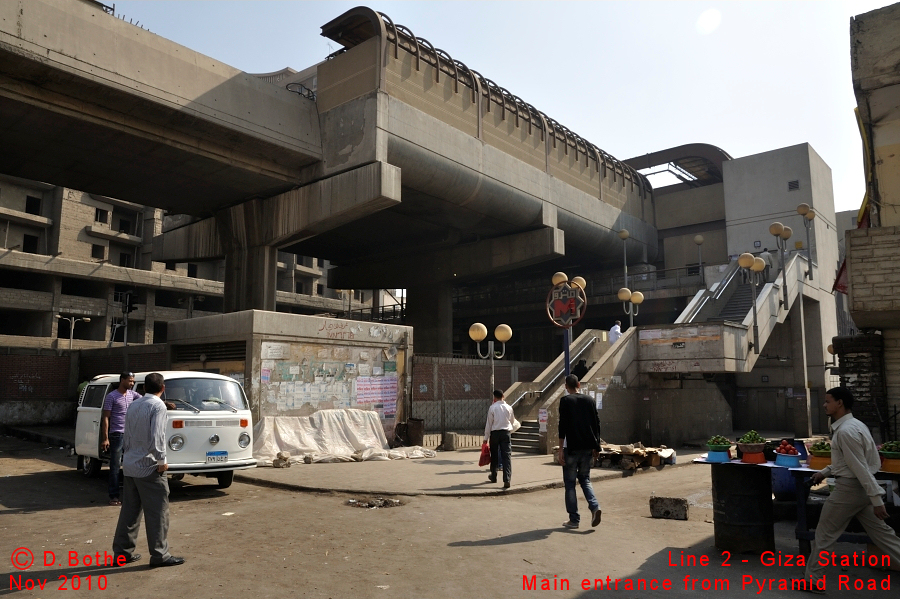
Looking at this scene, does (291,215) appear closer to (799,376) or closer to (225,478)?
(225,478)

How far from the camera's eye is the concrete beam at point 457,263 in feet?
106

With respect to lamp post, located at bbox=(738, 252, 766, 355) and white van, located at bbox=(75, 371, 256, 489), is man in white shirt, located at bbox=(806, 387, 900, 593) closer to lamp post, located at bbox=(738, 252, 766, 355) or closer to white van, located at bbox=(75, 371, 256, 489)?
white van, located at bbox=(75, 371, 256, 489)

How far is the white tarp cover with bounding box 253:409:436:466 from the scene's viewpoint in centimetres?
1530

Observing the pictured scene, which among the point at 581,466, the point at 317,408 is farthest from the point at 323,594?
the point at 317,408

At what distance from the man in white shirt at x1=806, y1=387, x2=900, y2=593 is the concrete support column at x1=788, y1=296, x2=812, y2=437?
77.6 feet

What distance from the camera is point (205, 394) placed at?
1091cm

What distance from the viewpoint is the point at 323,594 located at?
5344mm

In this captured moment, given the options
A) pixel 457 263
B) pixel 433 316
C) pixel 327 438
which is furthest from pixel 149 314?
pixel 327 438

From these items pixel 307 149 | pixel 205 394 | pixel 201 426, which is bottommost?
pixel 201 426

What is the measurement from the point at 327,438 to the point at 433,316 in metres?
20.7

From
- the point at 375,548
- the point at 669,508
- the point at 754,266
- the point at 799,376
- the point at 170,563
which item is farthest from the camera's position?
the point at 799,376

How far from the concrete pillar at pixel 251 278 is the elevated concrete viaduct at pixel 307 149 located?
7 cm

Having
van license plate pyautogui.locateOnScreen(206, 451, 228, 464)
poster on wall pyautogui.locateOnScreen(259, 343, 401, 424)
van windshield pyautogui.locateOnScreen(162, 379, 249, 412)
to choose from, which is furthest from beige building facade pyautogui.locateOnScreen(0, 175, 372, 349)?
van license plate pyautogui.locateOnScreen(206, 451, 228, 464)

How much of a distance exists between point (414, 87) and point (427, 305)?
46.7 feet
